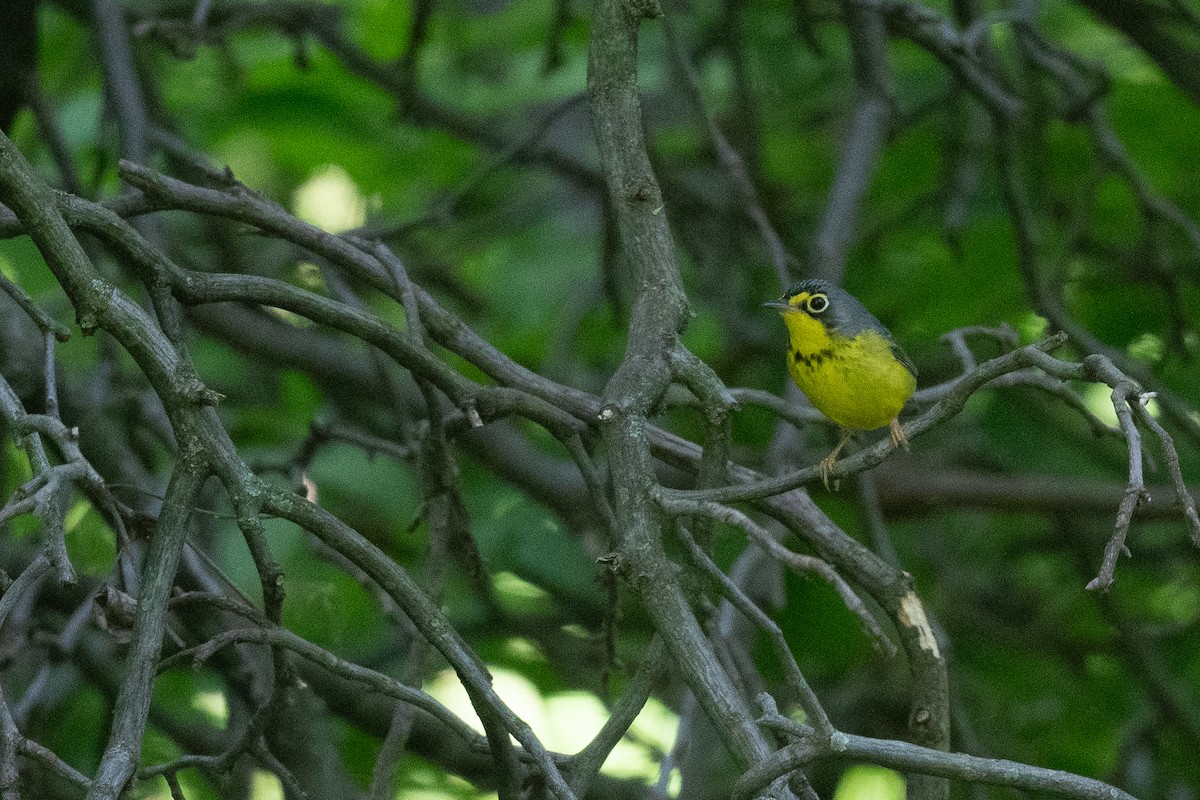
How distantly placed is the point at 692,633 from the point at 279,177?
5.90m

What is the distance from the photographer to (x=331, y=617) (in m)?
4.75

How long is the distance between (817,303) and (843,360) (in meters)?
0.29

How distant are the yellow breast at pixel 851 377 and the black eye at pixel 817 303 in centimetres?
4

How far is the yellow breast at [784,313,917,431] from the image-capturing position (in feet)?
13.6

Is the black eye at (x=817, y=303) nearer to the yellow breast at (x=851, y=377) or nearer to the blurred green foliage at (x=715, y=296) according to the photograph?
the yellow breast at (x=851, y=377)

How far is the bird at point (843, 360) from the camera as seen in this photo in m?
4.16

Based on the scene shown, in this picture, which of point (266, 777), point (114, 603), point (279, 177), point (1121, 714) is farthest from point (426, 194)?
point (114, 603)

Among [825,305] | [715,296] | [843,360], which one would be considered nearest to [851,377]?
[843,360]

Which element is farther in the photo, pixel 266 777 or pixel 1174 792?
pixel 1174 792

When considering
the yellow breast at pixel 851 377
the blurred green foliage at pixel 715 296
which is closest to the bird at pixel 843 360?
the yellow breast at pixel 851 377

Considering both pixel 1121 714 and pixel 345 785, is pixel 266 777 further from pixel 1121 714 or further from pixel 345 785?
pixel 1121 714

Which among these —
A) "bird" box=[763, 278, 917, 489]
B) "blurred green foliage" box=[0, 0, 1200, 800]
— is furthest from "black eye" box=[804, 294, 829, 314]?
"blurred green foliage" box=[0, 0, 1200, 800]

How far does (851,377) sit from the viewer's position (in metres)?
4.17

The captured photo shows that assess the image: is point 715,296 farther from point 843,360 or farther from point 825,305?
point 843,360
